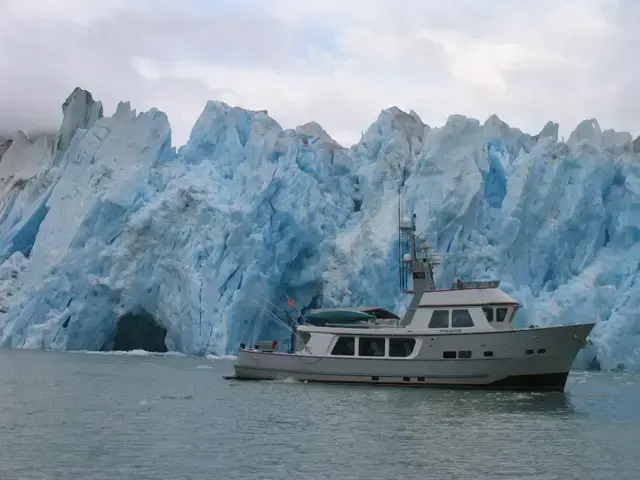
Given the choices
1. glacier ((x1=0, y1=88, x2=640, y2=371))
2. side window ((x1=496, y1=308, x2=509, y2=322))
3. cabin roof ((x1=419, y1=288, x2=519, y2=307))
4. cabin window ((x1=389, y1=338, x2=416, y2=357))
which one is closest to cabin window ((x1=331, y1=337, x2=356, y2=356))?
cabin window ((x1=389, y1=338, x2=416, y2=357))

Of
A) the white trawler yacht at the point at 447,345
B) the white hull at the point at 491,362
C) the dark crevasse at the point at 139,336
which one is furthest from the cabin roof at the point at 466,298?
the dark crevasse at the point at 139,336

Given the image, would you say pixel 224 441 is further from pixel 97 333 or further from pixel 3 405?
pixel 97 333

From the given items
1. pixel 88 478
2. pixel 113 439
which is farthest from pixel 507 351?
pixel 88 478

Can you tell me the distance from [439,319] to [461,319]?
1.59 ft

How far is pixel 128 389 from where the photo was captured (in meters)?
18.3

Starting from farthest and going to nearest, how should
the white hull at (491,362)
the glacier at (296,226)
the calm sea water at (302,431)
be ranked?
the glacier at (296,226) → the white hull at (491,362) → the calm sea water at (302,431)

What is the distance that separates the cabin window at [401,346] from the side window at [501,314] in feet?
6.22

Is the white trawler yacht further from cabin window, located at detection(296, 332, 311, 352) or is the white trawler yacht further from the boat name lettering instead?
cabin window, located at detection(296, 332, 311, 352)

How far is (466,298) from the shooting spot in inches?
741

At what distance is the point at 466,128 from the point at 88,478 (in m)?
24.1

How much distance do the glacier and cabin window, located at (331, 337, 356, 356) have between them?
878 centimetres

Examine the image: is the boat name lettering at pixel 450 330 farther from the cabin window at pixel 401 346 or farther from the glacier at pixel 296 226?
the glacier at pixel 296 226

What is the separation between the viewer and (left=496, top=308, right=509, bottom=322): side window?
736 inches

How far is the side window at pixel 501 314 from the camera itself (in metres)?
18.7
